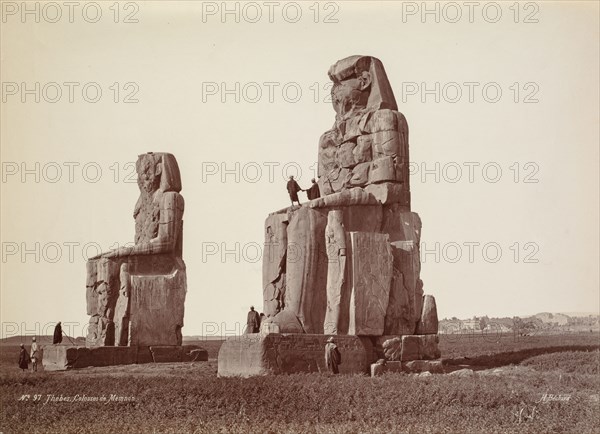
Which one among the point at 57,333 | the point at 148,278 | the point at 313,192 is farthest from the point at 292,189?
the point at 57,333

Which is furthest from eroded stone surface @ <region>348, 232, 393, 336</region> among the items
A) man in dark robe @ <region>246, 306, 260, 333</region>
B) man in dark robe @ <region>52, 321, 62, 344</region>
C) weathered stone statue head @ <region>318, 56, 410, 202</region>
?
man in dark robe @ <region>52, 321, 62, 344</region>

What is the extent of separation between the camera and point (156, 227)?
15828mm

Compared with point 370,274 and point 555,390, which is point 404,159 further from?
point 555,390

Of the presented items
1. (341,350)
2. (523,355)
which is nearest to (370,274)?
(341,350)

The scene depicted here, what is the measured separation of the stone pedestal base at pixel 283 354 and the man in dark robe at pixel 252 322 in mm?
2294

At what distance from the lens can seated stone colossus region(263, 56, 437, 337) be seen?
12406mm

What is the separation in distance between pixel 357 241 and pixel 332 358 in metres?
1.72

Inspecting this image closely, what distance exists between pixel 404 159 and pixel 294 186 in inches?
67.6

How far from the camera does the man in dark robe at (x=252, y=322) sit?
14.3m

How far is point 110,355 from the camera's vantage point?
48.0 ft

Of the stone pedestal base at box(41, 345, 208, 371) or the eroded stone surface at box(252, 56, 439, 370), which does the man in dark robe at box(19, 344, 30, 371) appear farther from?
the eroded stone surface at box(252, 56, 439, 370)

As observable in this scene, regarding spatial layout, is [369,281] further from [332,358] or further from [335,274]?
[332,358]

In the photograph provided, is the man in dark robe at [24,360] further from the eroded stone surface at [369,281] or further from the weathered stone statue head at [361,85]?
the weathered stone statue head at [361,85]

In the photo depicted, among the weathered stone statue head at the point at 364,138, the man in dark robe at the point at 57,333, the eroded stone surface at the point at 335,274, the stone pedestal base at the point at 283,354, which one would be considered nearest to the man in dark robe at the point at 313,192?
the weathered stone statue head at the point at 364,138
